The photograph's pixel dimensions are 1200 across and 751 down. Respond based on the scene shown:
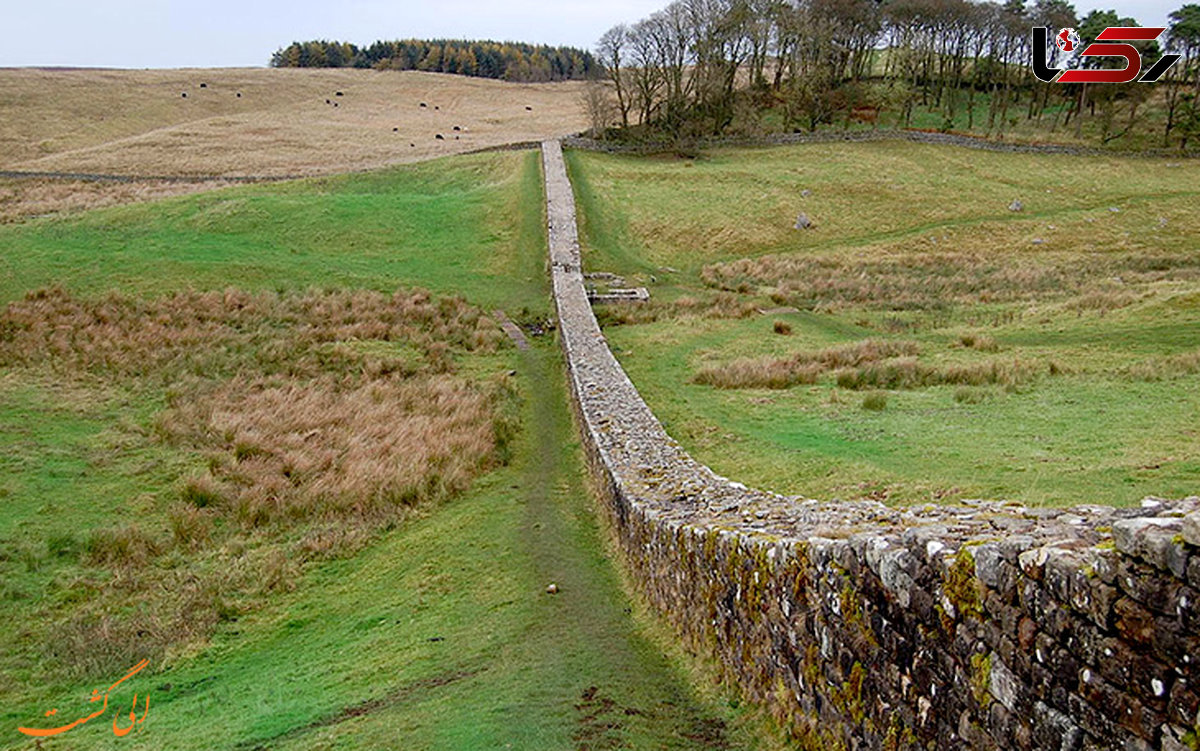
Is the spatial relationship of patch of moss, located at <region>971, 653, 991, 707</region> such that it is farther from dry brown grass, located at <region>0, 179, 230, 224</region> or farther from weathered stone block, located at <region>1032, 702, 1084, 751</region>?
dry brown grass, located at <region>0, 179, 230, 224</region>

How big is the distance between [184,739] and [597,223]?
4332 cm

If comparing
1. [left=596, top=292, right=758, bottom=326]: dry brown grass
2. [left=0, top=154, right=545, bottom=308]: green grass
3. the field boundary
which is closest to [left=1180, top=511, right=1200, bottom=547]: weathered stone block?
[left=596, top=292, right=758, bottom=326]: dry brown grass

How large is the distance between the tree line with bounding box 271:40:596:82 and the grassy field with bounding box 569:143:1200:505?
362 feet

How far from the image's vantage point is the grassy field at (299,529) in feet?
30.4

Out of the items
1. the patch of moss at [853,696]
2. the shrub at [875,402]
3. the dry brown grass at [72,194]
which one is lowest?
the shrub at [875,402]

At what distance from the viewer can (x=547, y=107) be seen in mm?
105188

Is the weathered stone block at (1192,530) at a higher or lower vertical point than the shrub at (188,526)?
higher

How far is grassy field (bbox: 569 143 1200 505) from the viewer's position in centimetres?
1392

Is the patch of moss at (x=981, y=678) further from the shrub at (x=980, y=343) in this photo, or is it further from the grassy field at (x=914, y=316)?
the shrub at (x=980, y=343)

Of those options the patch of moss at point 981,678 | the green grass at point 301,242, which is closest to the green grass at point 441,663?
the patch of moss at point 981,678

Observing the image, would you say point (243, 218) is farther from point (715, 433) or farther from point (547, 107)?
point (547, 107)

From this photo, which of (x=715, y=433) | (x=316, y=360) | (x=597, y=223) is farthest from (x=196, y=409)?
(x=597, y=223)

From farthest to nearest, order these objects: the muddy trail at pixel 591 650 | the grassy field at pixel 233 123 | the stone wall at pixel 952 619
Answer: the grassy field at pixel 233 123 → the muddy trail at pixel 591 650 → the stone wall at pixel 952 619

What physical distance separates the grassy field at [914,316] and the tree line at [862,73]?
7.87 meters
